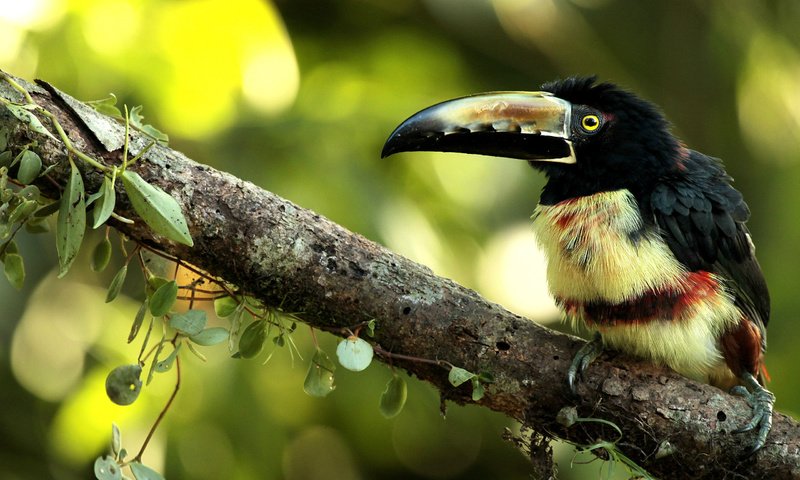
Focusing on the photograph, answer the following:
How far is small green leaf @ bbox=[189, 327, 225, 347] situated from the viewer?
2012 millimetres

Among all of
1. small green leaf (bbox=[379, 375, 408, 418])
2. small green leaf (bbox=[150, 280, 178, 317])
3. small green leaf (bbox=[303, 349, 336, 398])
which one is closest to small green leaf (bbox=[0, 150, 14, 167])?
small green leaf (bbox=[150, 280, 178, 317])

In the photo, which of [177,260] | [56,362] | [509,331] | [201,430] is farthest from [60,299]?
[509,331]

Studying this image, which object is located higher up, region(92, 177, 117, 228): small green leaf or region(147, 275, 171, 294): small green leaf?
region(92, 177, 117, 228): small green leaf

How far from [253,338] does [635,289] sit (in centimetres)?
101

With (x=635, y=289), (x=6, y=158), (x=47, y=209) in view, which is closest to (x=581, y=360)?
(x=635, y=289)

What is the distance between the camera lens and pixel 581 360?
2.33 m

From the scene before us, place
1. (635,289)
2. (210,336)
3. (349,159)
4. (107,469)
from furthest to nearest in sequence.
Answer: (349,159) → (635,289) → (210,336) → (107,469)

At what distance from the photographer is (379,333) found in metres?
2.24

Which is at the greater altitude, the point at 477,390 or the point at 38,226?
the point at 477,390

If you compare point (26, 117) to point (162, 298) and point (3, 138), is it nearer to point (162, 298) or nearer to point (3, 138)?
point (3, 138)

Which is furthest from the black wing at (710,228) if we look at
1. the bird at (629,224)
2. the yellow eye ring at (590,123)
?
the yellow eye ring at (590,123)

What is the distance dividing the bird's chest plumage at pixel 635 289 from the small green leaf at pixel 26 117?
1384 millimetres

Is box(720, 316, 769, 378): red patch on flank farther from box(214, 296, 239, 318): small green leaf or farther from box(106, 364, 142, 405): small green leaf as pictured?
box(106, 364, 142, 405): small green leaf

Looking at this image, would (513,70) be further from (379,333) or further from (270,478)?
(379,333)
